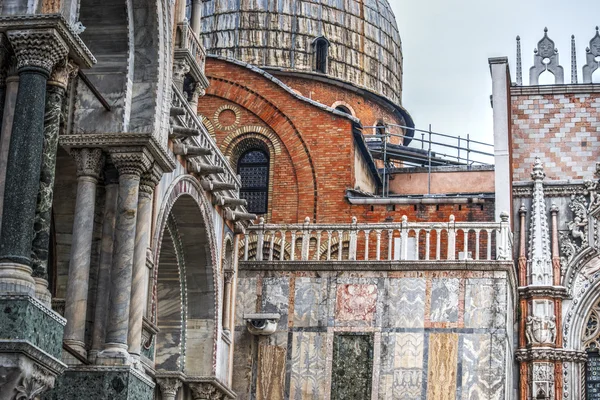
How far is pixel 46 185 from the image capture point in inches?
479

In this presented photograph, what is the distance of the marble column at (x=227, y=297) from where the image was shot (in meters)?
20.2

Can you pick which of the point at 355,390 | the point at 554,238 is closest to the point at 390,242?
the point at 355,390

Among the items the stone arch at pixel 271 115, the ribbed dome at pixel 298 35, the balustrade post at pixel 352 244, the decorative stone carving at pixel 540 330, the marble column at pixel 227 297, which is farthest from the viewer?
the ribbed dome at pixel 298 35

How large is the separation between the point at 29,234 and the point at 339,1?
24268 mm

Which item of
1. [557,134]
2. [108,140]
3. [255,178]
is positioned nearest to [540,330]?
[557,134]

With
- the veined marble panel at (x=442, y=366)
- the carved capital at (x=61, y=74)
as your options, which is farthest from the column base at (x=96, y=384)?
the veined marble panel at (x=442, y=366)

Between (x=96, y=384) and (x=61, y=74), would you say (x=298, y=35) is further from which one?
(x=61, y=74)

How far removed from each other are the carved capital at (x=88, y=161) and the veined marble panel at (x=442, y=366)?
787 centimetres

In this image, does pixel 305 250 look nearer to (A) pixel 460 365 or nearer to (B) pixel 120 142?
(A) pixel 460 365

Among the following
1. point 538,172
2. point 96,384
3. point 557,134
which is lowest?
point 96,384

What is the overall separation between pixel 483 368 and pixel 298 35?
15316 millimetres

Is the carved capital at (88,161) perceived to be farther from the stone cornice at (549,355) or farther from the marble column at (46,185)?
the stone cornice at (549,355)

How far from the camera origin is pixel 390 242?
21.8m

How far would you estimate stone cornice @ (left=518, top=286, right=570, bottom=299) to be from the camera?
79.5 feet
